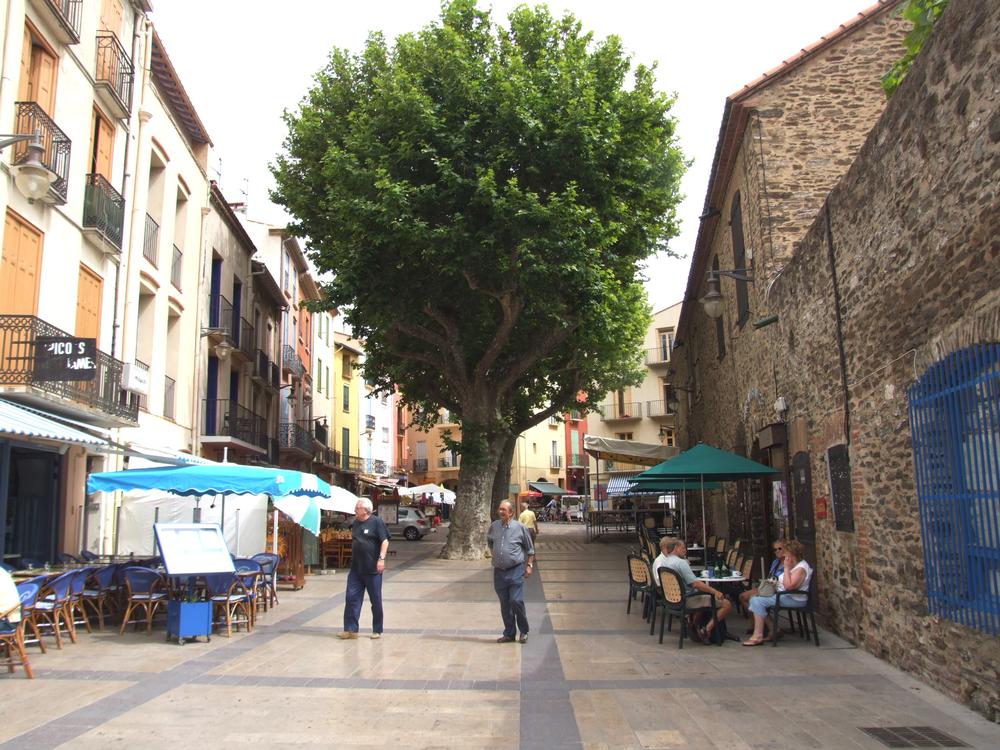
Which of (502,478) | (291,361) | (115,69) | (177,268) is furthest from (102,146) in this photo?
(291,361)

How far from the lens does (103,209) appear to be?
14.7 metres

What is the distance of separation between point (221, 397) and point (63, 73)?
443 inches

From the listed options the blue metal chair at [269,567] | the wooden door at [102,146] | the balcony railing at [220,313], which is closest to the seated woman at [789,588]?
the blue metal chair at [269,567]

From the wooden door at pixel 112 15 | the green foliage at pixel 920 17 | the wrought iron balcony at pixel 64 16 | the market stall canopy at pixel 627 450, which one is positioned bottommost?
the market stall canopy at pixel 627 450

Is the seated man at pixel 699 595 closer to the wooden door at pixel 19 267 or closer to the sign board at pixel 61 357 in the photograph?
the sign board at pixel 61 357

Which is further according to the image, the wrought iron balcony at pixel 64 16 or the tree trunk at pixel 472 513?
the tree trunk at pixel 472 513

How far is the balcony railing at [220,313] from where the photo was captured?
22723 millimetres

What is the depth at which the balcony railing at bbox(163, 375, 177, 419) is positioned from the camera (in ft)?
60.4

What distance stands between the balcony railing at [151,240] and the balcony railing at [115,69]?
260cm

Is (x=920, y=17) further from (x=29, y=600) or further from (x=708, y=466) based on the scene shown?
(x=29, y=600)

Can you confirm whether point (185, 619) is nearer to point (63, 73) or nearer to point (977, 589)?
point (977, 589)

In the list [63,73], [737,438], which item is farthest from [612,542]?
[63,73]

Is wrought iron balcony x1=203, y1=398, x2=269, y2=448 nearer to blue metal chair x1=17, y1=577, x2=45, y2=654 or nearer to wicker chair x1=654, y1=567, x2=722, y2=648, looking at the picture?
blue metal chair x1=17, y1=577, x2=45, y2=654

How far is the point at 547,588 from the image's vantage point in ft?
48.4
